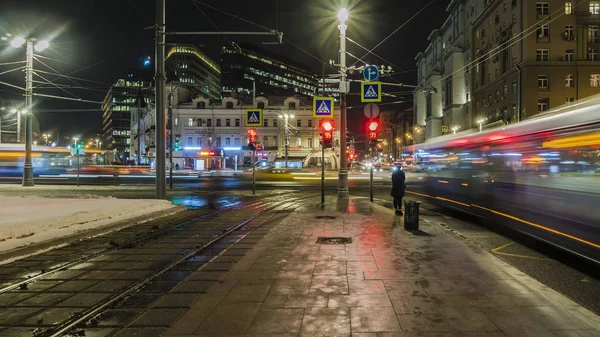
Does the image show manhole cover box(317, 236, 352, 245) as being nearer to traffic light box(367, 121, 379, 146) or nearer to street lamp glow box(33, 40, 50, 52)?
traffic light box(367, 121, 379, 146)

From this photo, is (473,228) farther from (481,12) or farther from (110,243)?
(481,12)

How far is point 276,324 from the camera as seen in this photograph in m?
4.65

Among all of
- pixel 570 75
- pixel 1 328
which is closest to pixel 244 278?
pixel 1 328

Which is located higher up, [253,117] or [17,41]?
[17,41]

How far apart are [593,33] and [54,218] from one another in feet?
196

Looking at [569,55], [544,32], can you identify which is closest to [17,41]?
[544,32]

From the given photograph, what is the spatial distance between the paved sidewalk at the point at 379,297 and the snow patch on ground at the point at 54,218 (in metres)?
4.67

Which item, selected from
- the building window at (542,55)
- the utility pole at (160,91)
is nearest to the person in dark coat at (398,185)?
the utility pole at (160,91)

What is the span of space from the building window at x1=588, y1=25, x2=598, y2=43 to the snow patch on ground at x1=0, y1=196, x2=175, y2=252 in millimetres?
55221

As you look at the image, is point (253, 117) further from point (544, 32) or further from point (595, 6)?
point (595, 6)

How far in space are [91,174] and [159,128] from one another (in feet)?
138

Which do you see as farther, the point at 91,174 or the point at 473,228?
the point at 91,174

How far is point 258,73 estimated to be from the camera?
127 m

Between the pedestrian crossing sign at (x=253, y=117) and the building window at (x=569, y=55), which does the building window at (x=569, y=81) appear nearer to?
the building window at (x=569, y=55)
